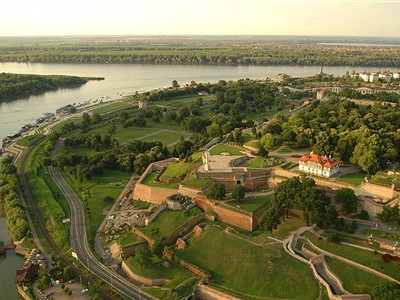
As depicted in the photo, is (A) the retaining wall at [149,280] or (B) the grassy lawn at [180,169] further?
(B) the grassy lawn at [180,169]

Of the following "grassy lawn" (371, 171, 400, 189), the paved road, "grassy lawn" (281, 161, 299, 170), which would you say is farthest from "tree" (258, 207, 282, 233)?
the paved road

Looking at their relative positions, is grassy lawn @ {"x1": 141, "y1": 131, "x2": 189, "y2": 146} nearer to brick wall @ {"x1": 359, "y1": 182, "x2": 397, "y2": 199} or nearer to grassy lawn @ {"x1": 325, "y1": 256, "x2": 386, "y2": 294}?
brick wall @ {"x1": 359, "y1": 182, "x2": 397, "y2": 199}

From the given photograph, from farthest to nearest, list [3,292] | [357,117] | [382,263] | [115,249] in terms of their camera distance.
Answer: [357,117] < [115,249] < [3,292] < [382,263]

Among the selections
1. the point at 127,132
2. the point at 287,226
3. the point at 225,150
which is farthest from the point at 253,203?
the point at 127,132

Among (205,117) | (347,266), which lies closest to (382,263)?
(347,266)

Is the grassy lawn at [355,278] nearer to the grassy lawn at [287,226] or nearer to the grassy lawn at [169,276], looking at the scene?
the grassy lawn at [287,226]

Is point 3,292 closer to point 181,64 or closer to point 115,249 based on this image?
point 115,249

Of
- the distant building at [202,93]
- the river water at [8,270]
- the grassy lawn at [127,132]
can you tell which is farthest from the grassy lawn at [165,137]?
the distant building at [202,93]
